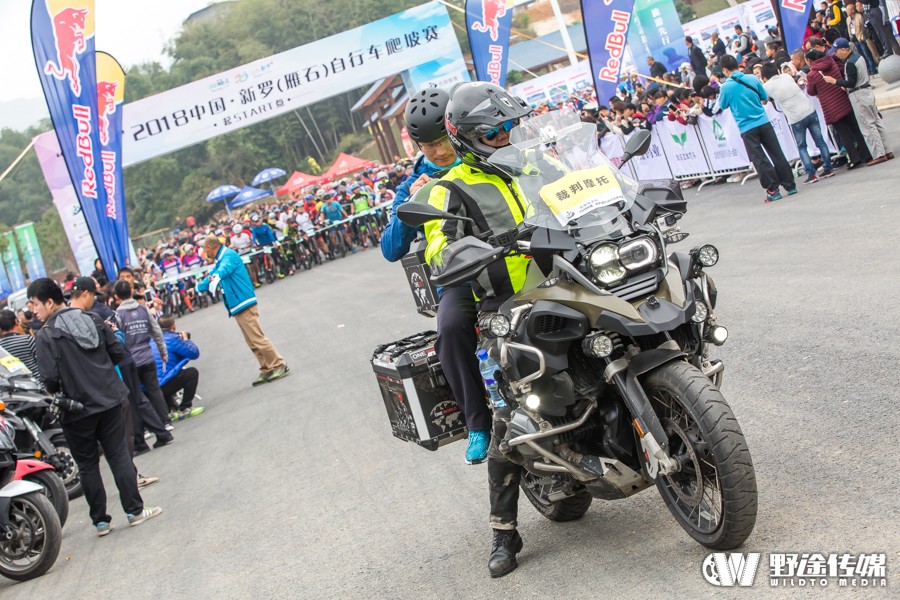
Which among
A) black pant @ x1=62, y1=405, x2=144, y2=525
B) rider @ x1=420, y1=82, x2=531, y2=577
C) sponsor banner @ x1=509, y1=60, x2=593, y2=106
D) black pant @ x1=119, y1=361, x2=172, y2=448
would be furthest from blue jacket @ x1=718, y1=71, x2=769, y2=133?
sponsor banner @ x1=509, y1=60, x2=593, y2=106

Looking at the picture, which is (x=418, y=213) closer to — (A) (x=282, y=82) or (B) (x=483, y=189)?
(B) (x=483, y=189)

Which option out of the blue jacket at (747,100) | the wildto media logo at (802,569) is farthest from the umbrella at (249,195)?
the wildto media logo at (802,569)

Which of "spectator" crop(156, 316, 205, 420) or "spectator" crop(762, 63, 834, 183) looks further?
"spectator" crop(762, 63, 834, 183)

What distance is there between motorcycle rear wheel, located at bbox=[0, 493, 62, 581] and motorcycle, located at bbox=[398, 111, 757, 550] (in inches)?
182

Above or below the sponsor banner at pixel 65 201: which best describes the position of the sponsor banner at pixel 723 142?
below

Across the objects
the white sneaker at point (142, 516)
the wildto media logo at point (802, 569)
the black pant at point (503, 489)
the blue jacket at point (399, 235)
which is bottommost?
the wildto media logo at point (802, 569)

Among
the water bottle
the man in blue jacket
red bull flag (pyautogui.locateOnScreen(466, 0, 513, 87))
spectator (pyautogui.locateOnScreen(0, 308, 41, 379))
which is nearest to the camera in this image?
the water bottle

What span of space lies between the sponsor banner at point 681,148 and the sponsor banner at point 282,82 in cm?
1604

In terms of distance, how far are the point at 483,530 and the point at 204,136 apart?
99.1 ft

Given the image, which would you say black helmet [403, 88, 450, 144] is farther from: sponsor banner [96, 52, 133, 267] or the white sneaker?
sponsor banner [96, 52, 133, 267]

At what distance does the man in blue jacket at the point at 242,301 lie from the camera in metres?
13.7

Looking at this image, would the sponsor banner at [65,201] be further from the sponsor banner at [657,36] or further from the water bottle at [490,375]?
the water bottle at [490,375]

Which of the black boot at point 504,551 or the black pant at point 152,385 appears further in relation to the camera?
the black pant at point 152,385

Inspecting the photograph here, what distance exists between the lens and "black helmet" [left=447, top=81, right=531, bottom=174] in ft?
14.7
